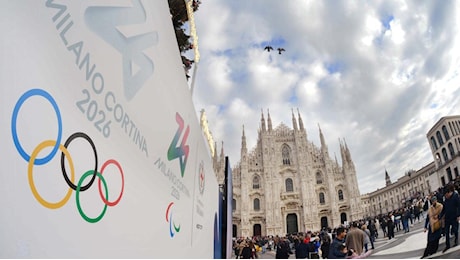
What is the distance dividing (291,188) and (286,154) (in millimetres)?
4785

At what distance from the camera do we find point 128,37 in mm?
1955

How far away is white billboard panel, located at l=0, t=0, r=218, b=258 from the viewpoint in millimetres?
972

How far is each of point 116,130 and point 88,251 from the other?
2.58ft

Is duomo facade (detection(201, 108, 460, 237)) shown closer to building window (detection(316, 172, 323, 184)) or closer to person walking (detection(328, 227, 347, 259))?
building window (detection(316, 172, 323, 184))

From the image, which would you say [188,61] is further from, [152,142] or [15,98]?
[15,98]

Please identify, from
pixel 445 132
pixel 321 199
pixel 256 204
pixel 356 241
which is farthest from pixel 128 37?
pixel 321 199

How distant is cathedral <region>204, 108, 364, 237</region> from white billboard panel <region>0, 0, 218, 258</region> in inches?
1151

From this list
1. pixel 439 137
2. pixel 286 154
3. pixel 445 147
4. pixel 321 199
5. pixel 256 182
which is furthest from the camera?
pixel 286 154

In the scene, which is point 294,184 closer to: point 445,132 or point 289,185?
point 289,185

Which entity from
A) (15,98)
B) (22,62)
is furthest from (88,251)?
(22,62)

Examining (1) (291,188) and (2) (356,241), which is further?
(1) (291,188)

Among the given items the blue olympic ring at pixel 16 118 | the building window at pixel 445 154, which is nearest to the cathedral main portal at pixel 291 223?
the building window at pixel 445 154

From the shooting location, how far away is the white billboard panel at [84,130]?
38.3 inches

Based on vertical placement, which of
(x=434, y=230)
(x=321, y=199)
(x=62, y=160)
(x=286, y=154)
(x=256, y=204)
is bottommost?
(x=434, y=230)
